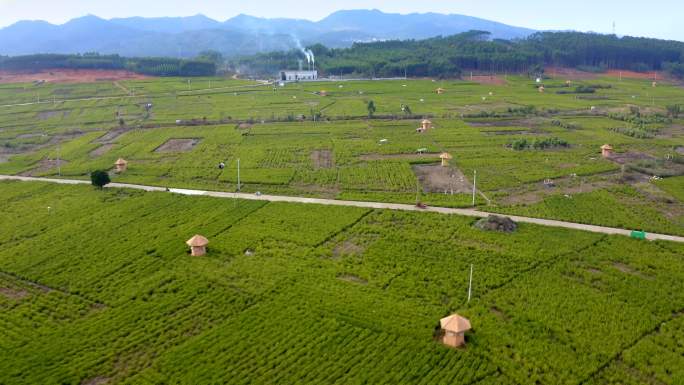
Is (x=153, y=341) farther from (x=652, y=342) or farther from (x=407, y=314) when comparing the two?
A: (x=652, y=342)

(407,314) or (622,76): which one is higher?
(622,76)

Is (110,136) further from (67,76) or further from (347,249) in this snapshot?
(67,76)

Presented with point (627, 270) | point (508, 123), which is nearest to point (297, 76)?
point (508, 123)

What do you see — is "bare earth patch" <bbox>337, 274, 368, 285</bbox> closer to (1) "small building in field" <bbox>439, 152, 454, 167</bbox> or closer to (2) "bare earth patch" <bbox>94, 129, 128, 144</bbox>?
(1) "small building in field" <bbox>439, 152, 454, 167</bbox>

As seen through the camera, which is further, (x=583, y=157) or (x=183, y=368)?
(x=583, y=157)

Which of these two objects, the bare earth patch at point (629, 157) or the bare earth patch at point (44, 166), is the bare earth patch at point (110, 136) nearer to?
the bare earth patch at point (44, 166)

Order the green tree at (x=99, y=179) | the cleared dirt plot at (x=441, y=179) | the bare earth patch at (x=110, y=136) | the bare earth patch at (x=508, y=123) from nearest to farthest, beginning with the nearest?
the cleared dirt plot at (x=441, y=179) < the green tree at (x=99, y=179) < the bare earth patch at (x=110, y=136) < the bare earth patch at (x=508, y=123)

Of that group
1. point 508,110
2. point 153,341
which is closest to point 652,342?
point 153,341

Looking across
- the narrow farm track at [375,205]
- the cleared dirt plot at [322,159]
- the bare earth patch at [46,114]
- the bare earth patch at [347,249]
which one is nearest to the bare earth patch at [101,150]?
the narrow farm track at [375,205]
